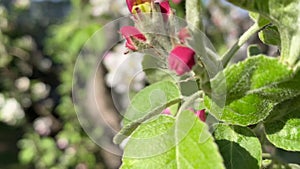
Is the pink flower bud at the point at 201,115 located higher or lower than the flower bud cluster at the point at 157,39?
lower

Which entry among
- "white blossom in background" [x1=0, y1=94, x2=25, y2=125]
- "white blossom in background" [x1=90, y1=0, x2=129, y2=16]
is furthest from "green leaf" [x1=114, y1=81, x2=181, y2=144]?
"white blossom in background" [x1=0, y1=94, x2=25, y2=125]

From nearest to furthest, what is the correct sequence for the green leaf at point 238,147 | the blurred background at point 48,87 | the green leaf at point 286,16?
the green leaf at point 286,16, the green leaf at point 238,147, the blurred background at point 48,87

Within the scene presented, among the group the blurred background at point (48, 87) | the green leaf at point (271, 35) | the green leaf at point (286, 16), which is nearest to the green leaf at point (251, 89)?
the green leaf at point (286, 16)

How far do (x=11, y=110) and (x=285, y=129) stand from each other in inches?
143

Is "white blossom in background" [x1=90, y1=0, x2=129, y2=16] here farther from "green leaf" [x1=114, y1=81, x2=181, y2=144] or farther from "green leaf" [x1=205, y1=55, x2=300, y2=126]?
"green leaf" [x1=205, y1=55, x2=300, y2=126]

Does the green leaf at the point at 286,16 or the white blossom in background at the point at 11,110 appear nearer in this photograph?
the green leaf at the point at 286,16

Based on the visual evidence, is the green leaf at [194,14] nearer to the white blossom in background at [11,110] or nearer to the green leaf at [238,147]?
the green leaf at [238,147]

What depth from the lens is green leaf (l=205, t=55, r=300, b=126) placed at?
1.84 ft

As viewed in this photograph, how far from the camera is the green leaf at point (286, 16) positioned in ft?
1.80

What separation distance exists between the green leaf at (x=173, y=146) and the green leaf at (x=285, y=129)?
0.12 meters

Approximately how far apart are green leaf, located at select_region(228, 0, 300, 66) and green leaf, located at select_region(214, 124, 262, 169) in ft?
0.47

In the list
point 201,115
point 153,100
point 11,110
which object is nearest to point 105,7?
point 11,110

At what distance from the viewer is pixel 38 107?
14.3 feet

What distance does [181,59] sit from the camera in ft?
1.82
